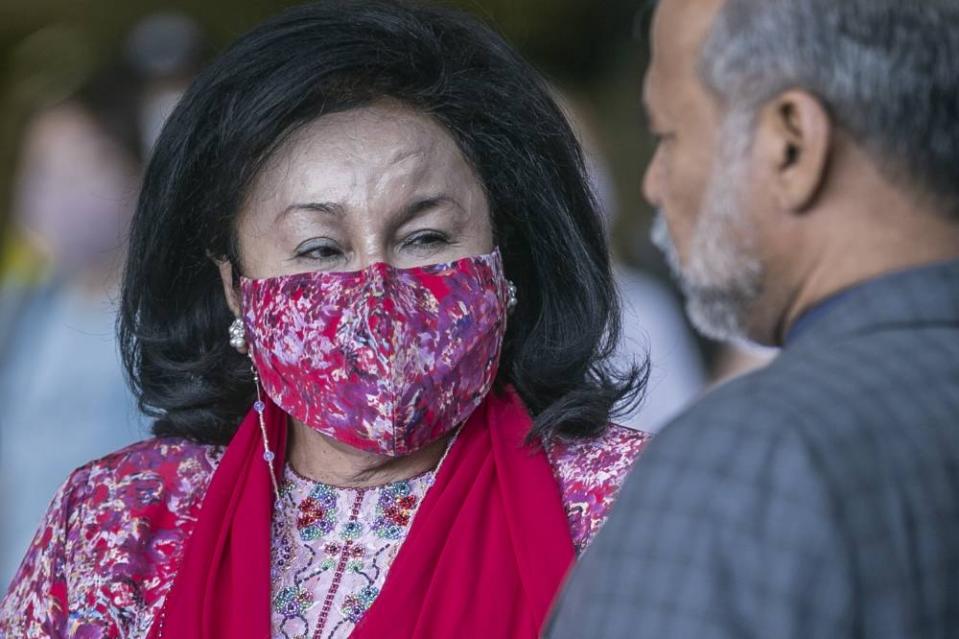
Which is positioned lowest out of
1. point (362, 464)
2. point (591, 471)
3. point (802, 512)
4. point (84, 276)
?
point (591, 471)

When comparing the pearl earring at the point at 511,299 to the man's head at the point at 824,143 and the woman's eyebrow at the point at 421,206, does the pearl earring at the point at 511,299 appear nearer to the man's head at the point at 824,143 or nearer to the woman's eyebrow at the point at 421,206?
the woman's eyebrow at the point at 421,206

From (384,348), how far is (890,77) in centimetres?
113

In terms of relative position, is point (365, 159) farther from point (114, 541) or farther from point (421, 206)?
point (114, 541)

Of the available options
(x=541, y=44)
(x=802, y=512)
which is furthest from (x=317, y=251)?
(x=541, y=44)

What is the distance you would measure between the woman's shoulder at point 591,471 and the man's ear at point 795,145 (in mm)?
1053

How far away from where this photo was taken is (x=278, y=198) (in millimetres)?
2738

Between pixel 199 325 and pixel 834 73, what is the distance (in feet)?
5.48

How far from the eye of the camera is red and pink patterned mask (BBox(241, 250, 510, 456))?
2.55 meters

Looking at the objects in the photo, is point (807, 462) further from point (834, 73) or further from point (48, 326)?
point (48, 326)

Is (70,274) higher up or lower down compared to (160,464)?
higher up

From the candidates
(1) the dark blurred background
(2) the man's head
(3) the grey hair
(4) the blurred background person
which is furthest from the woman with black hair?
(4) the blurred background person

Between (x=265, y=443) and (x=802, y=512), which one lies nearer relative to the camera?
(x=802, y=512)

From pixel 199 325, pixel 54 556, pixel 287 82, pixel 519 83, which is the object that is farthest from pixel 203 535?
pixel 519 83

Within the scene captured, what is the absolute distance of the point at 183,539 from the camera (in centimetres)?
275
